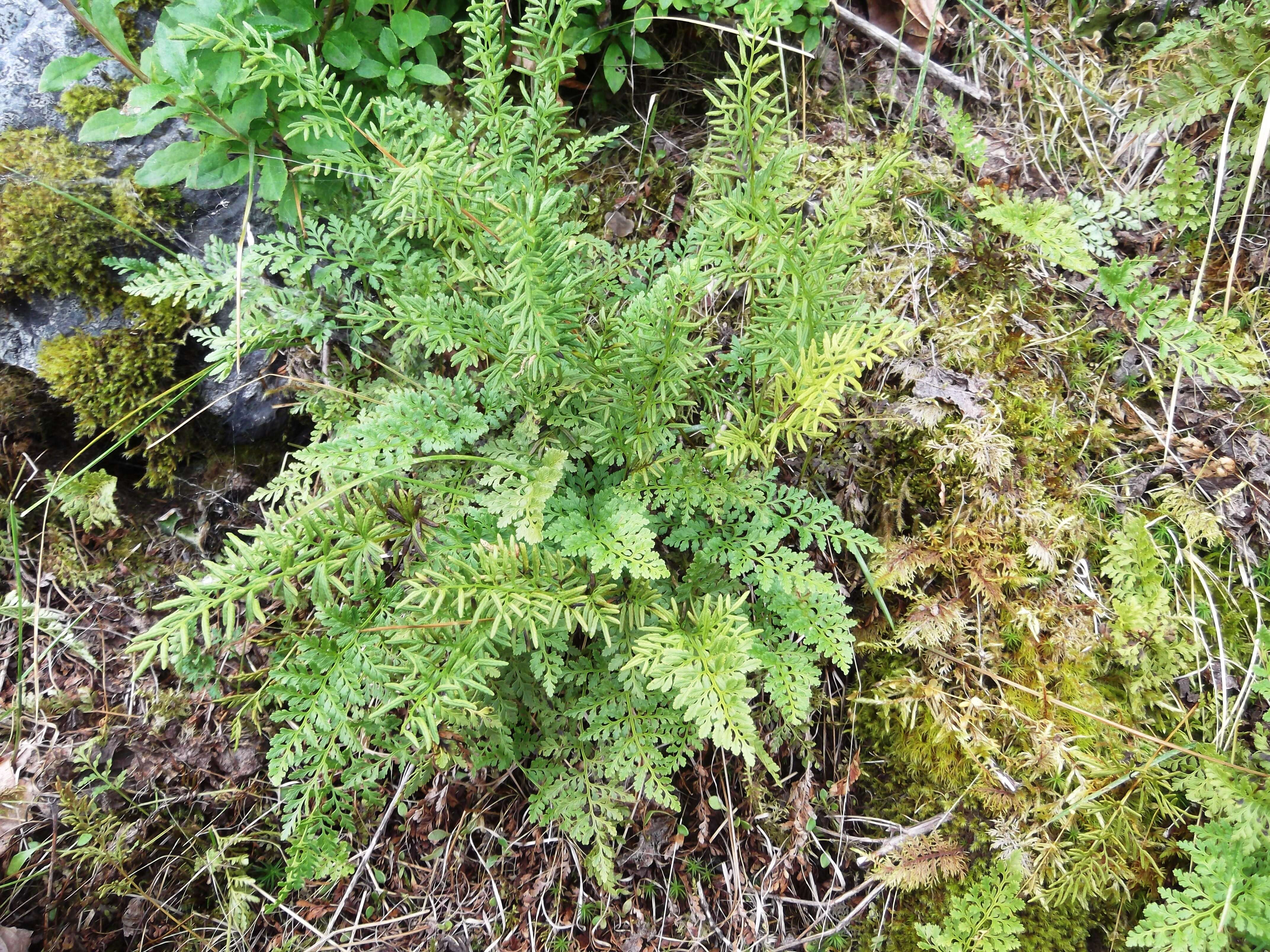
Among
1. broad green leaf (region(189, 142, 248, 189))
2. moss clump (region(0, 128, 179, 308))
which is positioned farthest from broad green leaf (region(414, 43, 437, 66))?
moss clump (region(0, 128, 179, 308))

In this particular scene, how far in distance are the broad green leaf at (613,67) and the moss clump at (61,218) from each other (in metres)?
1.74

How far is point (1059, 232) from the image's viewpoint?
257 centimetres

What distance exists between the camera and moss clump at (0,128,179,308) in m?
2.59

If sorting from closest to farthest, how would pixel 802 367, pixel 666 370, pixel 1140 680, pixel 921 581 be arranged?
1. pixel 802 367
2. pixel 666 370
3. pixel 1140 680
4. pixel 921 581

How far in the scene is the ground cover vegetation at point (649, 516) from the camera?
6.63 ft

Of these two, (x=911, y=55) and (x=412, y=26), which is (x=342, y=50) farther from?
(x=911, y=55)

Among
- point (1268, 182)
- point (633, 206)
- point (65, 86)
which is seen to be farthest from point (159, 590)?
point (1268, 182)

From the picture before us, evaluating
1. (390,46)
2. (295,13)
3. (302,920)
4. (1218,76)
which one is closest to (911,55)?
(1218,76)

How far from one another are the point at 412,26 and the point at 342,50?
0.84ft

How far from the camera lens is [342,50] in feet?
8.35

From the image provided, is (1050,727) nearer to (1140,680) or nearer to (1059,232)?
(1140,680)

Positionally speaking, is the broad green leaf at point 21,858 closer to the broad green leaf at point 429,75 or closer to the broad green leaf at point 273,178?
the broad green leaf at point 273,178

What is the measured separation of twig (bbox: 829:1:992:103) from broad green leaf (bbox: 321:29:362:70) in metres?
1.86

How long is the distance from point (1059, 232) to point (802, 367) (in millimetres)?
1408
